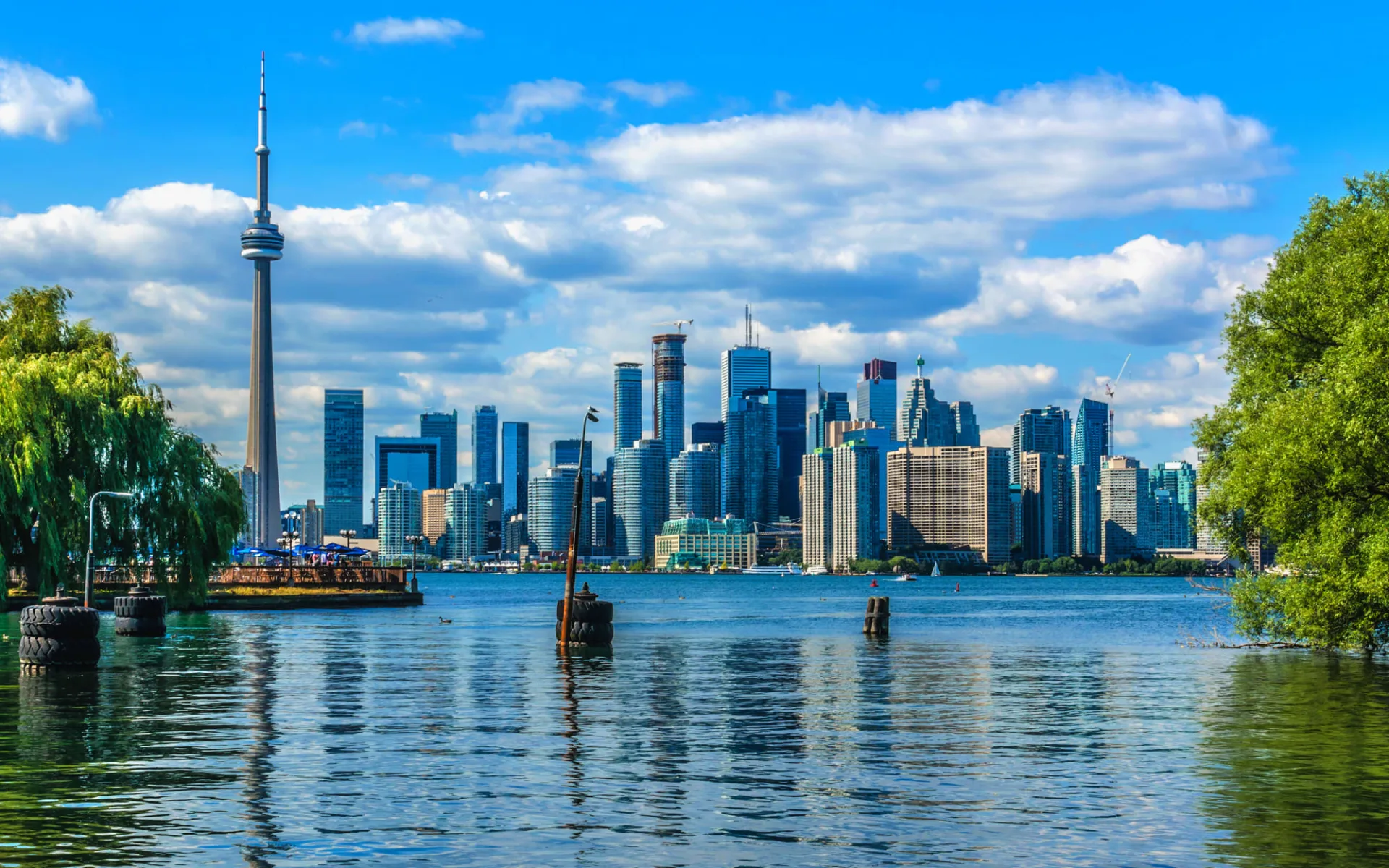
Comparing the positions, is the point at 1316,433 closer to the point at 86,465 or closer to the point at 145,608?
the point at 145,608

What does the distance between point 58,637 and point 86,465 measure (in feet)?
94.0

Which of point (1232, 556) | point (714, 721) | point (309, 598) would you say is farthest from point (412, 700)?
point (309, 598)

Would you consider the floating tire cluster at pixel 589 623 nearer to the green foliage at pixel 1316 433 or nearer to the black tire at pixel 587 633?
the black tire at pixel 587 633

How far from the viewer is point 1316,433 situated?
1687 inches

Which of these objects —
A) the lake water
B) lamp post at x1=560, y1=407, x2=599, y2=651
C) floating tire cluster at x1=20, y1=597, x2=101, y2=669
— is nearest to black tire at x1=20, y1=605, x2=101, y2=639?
floating tire cluster at x1=20, y1=597, x2=101, y2=669

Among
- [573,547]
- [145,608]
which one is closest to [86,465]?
[145,608]

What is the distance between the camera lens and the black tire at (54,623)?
4381 centimetres

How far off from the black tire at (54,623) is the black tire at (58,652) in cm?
14

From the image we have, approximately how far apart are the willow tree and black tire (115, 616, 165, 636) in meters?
4.47

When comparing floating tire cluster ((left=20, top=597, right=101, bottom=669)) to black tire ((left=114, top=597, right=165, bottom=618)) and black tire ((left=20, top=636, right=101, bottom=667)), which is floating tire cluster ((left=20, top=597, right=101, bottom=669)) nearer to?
black tire ((left=20, top=636, right=101, bottom=667))

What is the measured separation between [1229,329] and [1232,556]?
8.17 m

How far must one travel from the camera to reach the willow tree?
66.2m

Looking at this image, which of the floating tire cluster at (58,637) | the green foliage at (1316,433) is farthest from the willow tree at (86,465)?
the green foliage at (1316,433)

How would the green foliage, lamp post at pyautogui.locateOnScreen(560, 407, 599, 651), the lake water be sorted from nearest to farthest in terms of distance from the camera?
1. the lake water
2. the green foliage
3. lamp post at pyautogui.locateOnScreen(560, 407, 599, 651)
